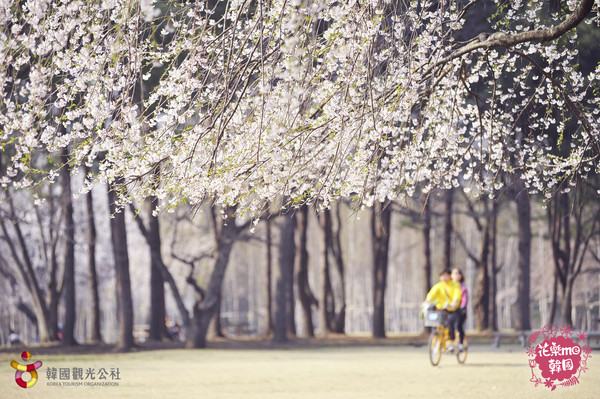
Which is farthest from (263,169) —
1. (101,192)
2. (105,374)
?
(101,192)

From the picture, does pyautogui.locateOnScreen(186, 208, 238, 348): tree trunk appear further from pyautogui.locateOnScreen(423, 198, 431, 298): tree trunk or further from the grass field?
pyautogui.locateOnScreen(423, 198, 431, 298): tree trunk

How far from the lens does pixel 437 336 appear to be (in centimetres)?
1623

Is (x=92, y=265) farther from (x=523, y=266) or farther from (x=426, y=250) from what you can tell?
(x=523, y=266)

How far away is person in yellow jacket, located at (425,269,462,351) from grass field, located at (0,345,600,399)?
0.95 metres

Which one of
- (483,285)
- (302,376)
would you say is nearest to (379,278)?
(483,285)

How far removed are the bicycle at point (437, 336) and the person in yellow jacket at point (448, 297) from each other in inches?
4.8

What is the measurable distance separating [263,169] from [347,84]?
128cm

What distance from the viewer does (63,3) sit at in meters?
8.46

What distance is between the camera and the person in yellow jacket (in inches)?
634

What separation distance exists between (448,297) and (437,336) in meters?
0.80

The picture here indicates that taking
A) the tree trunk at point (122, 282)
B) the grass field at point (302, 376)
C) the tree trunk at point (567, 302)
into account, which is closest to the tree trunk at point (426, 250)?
the tree trunk at point (567, 302)

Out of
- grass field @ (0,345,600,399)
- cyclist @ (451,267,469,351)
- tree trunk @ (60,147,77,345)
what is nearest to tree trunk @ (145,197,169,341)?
tree trunk @ (60,147,77,345)

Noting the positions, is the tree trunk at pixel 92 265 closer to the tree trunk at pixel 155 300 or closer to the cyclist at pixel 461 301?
the tree trunk at pixel 155 300

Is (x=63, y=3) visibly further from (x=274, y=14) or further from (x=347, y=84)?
(x=347, y=84)
